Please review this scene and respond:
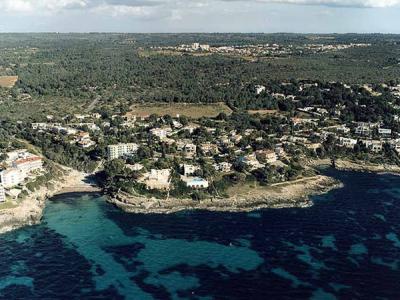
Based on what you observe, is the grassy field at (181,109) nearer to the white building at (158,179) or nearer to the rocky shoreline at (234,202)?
the white building at (158,179)

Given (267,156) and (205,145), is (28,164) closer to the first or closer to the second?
(205,145)

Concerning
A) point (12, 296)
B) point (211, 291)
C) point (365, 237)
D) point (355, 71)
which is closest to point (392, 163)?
point (365, 237)

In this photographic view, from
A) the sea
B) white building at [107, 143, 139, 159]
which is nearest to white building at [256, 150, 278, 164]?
the sea

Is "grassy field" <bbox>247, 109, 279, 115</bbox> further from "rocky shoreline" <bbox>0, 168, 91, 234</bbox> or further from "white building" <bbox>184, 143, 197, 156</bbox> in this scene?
"rocky shoreline" <bbox>0, 168, 91, 234</bbox>

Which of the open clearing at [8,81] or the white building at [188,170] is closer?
the white building at [188,170]

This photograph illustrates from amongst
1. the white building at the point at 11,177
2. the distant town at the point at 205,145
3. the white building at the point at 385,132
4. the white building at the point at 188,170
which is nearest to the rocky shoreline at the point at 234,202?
the distant town at the point at 205,145

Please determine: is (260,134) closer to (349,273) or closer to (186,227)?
(186,227)

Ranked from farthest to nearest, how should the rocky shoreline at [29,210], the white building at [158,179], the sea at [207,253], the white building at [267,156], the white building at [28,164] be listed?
the white building at [267,156]
the white building at [28,164]
the white building at [158,179]
the rocky shoreline at [29,210]
the sea at [207,253]
